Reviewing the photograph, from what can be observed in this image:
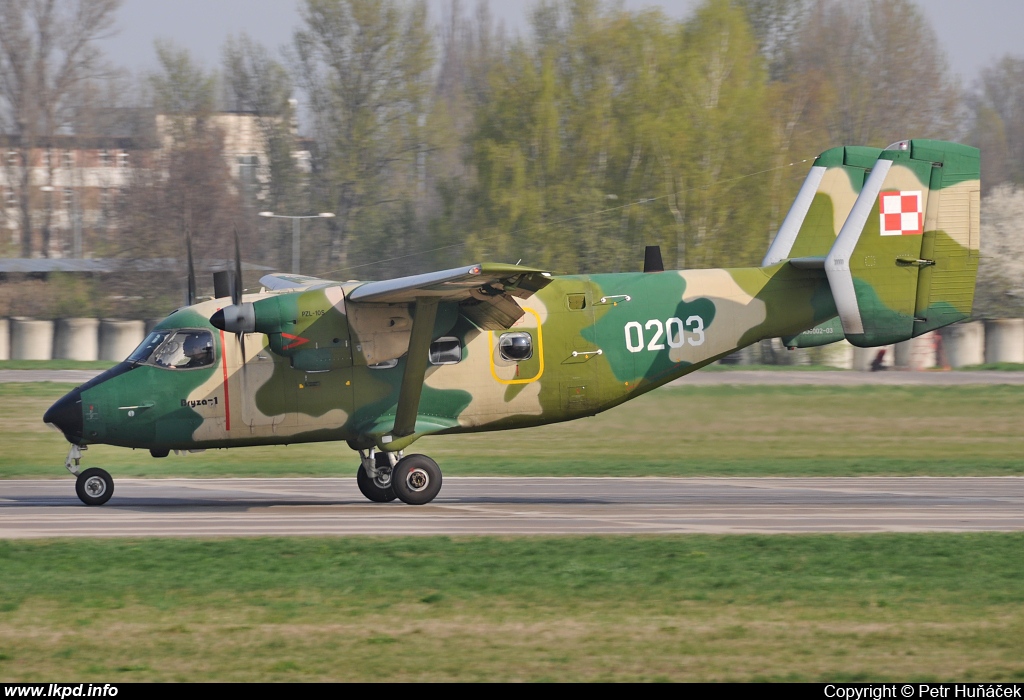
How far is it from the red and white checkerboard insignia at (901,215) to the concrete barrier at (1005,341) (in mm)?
36585

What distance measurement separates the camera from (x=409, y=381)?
18.6 meters

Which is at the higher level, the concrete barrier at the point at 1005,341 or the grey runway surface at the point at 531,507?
the concrete barrier at the point at 1005,341

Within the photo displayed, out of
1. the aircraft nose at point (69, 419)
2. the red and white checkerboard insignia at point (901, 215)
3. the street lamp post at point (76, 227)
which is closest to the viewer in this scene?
the aircraft nose at point (69, 419)

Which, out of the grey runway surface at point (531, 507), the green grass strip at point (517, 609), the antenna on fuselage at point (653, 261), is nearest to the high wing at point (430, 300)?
the grey runway surface at point (531, 507)

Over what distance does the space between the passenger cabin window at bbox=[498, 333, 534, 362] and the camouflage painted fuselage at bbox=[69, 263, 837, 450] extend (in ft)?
0.23

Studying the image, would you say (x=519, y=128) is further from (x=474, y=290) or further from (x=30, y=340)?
(x=474, y=290)

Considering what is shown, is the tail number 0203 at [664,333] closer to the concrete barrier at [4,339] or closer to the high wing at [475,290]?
the high wing at [475,290]

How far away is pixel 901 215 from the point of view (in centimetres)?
2012

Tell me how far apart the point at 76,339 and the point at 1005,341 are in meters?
43.0

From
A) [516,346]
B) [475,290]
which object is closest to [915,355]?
[516,346]

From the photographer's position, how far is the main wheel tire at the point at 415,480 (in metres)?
19.0

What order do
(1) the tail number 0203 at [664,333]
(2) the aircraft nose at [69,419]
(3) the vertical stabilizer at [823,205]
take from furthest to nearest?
(3) the vertical stabilizer at [823,205], (1) the tail number 0203 at [664,333], (2) the aircraft nose at [69,419]
